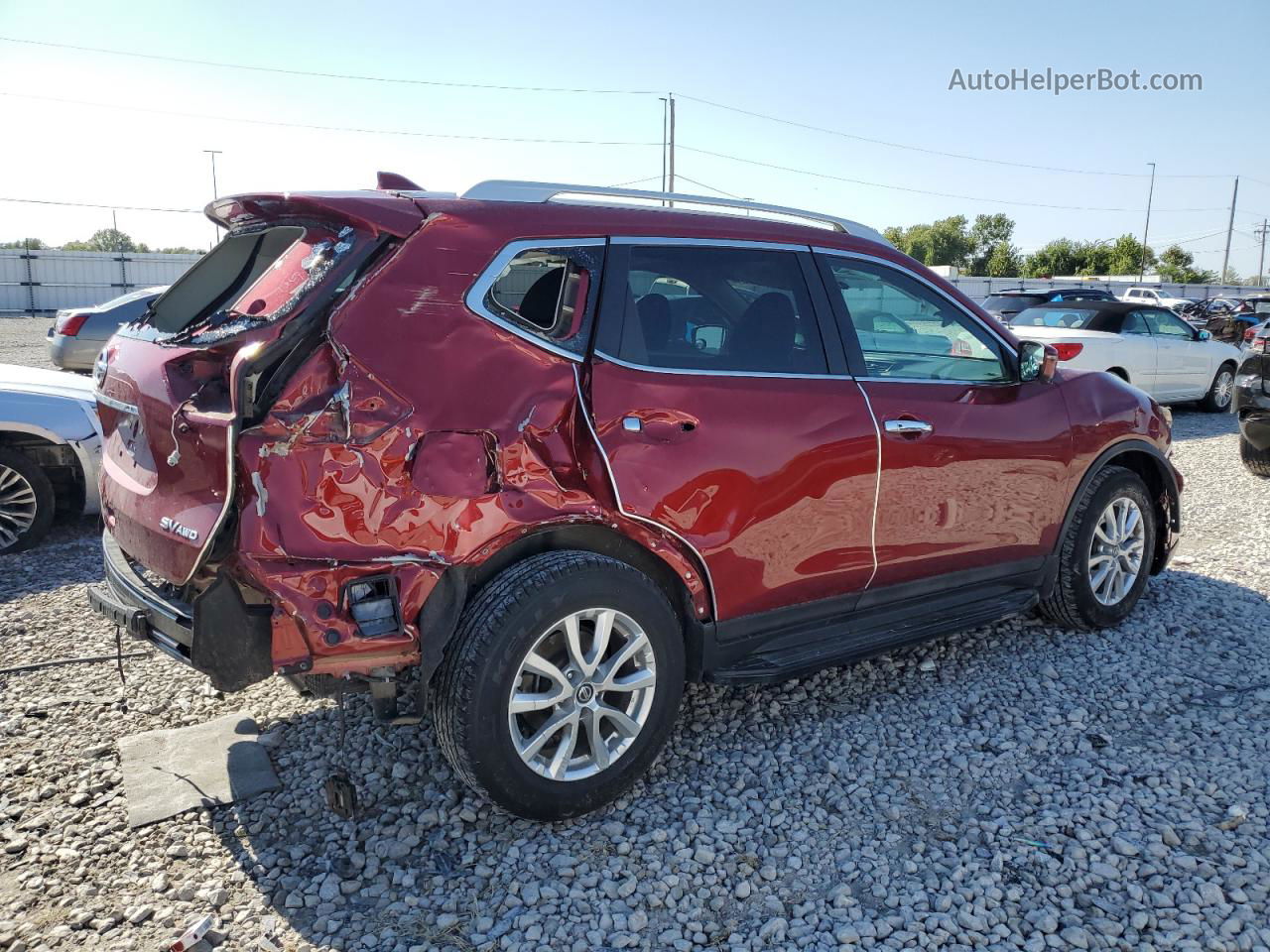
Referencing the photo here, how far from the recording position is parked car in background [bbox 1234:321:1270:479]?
8.07 meters

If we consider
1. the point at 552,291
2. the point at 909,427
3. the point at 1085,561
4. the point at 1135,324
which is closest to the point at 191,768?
the point at 552,291

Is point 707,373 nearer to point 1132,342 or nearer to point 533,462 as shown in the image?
point 533,462

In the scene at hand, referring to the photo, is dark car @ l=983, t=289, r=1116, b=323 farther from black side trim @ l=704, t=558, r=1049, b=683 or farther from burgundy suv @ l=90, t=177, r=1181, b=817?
burgundy suv @ l=90, t=177, r=1181, b=817

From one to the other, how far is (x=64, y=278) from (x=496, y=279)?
36.7 metres

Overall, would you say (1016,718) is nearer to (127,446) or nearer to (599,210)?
(599,210)

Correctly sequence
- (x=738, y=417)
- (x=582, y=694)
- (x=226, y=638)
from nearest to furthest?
(x=226, y=638) < (x=582, y=694) < (x=738, y=417)

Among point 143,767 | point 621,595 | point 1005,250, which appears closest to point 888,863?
point 621,595

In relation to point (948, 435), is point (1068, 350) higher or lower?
higher

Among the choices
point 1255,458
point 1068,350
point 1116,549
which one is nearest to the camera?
point 1116,549

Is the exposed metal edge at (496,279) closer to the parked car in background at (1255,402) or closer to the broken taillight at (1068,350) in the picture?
the parked car in background at (1255,402)

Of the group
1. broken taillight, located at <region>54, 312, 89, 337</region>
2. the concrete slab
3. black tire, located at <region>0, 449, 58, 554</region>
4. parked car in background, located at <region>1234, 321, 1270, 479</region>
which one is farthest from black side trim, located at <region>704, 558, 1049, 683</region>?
broken taillight, located at <region>54, 312, 89, 337</region>

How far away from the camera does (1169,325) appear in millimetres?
12359

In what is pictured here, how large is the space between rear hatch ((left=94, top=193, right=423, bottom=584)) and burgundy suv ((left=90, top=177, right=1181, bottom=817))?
0.04 feet

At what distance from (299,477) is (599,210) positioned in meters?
1.40
